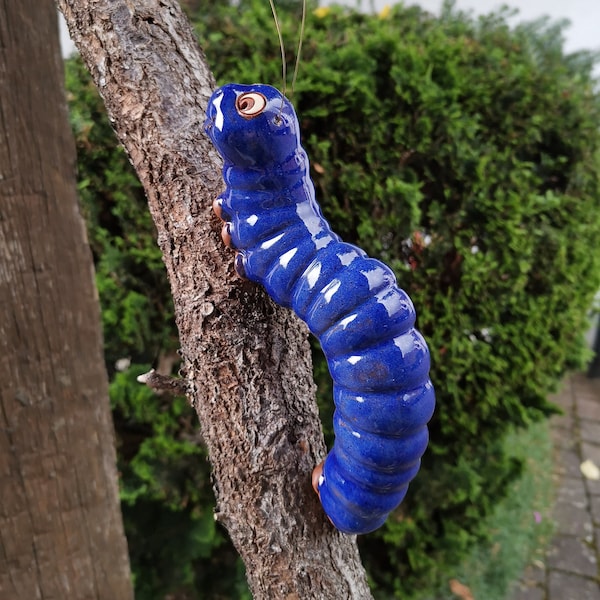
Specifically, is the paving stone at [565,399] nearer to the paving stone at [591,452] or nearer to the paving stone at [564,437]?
the paving stone at [564,437]

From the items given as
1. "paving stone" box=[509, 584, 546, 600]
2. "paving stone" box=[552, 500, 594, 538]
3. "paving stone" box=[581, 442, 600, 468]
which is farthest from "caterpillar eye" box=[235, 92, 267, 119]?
"paving stone" box=[581, 442, 600, 468]

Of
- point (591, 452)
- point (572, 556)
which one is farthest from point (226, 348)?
point (591, 452)

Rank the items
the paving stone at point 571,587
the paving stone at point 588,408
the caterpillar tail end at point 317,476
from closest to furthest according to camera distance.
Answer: the caterpillar tail end at point 317,476
the paving stone at point 571,587
the paving stone at point 588,408

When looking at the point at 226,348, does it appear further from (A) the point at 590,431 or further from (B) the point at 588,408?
(B) the point at 588,408

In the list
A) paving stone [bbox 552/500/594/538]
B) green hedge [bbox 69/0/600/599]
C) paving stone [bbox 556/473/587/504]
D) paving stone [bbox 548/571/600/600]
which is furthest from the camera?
paving stone [bbox 556/473/587/504]

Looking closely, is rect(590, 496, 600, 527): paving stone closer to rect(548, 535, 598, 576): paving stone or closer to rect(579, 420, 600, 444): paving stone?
rect(548, 535, 598, 576): paving stone

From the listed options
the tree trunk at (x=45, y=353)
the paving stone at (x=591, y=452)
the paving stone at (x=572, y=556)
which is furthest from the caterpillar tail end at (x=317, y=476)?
the paving stone at (x=591, y=452)

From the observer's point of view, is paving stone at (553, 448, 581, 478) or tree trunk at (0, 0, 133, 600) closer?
tree trunk at (0, 0, 133, 600)
